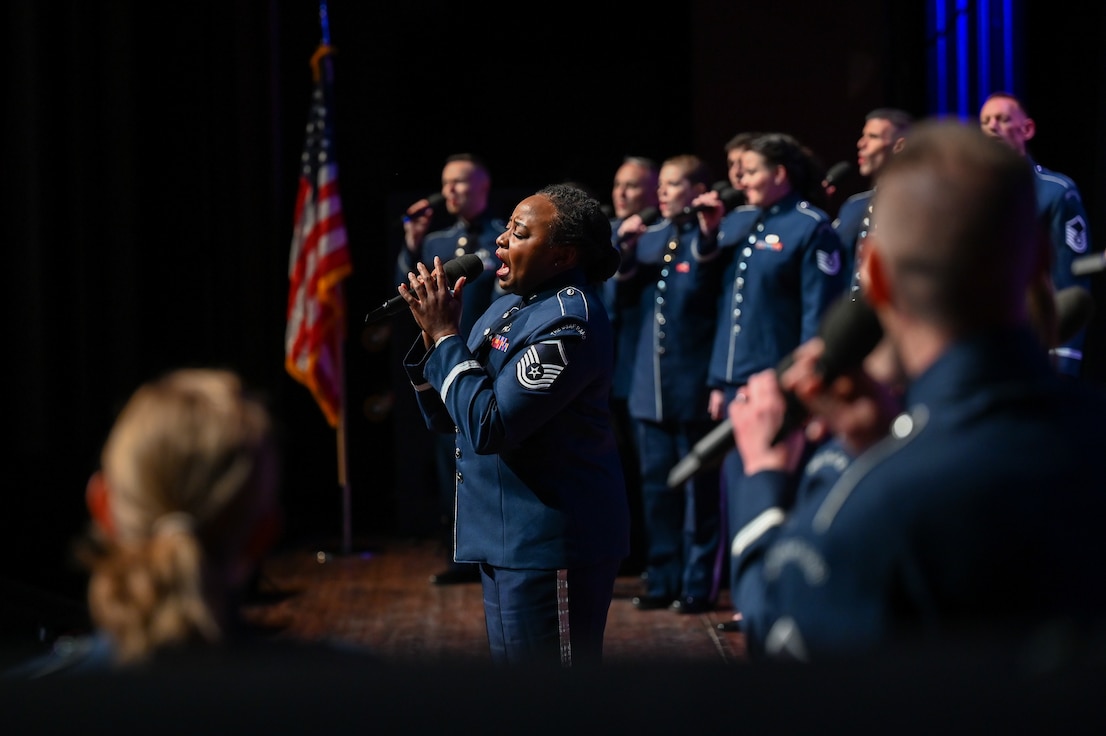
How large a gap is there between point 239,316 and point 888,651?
5815mm

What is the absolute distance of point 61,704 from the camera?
87 centimetres

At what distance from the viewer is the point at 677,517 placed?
510cm

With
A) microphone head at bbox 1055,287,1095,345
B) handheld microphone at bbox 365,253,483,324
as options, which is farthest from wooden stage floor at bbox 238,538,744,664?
microphone head at bbox 1055,287,1095,345

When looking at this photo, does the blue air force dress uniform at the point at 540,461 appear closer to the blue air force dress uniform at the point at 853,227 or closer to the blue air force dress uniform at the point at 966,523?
the blue air force dress uniform at the point at 966,523

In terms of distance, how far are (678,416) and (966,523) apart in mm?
3973

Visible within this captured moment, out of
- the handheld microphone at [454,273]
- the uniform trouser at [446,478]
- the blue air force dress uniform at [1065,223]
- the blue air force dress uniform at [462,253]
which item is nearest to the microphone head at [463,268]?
the handheld microphone at [454,273]

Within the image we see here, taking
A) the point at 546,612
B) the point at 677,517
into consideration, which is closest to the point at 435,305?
the point at 546,612

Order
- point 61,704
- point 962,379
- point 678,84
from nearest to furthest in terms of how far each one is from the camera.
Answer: point 61,704 < point 962,379 < point 678,84

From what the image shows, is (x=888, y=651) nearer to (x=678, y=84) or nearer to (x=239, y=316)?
(x=239, y=316)

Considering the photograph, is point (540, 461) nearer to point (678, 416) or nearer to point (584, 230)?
point (584, 230)

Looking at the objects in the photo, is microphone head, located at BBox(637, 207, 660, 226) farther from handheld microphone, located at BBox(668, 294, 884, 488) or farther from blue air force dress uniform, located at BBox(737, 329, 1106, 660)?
blue air force dress uniform, located at BBox(737, 329, 1106, 660)

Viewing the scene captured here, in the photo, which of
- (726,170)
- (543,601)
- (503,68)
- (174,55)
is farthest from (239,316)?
(543,601)

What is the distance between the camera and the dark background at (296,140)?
16.8 ft

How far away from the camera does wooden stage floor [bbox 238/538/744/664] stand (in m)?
4.35
